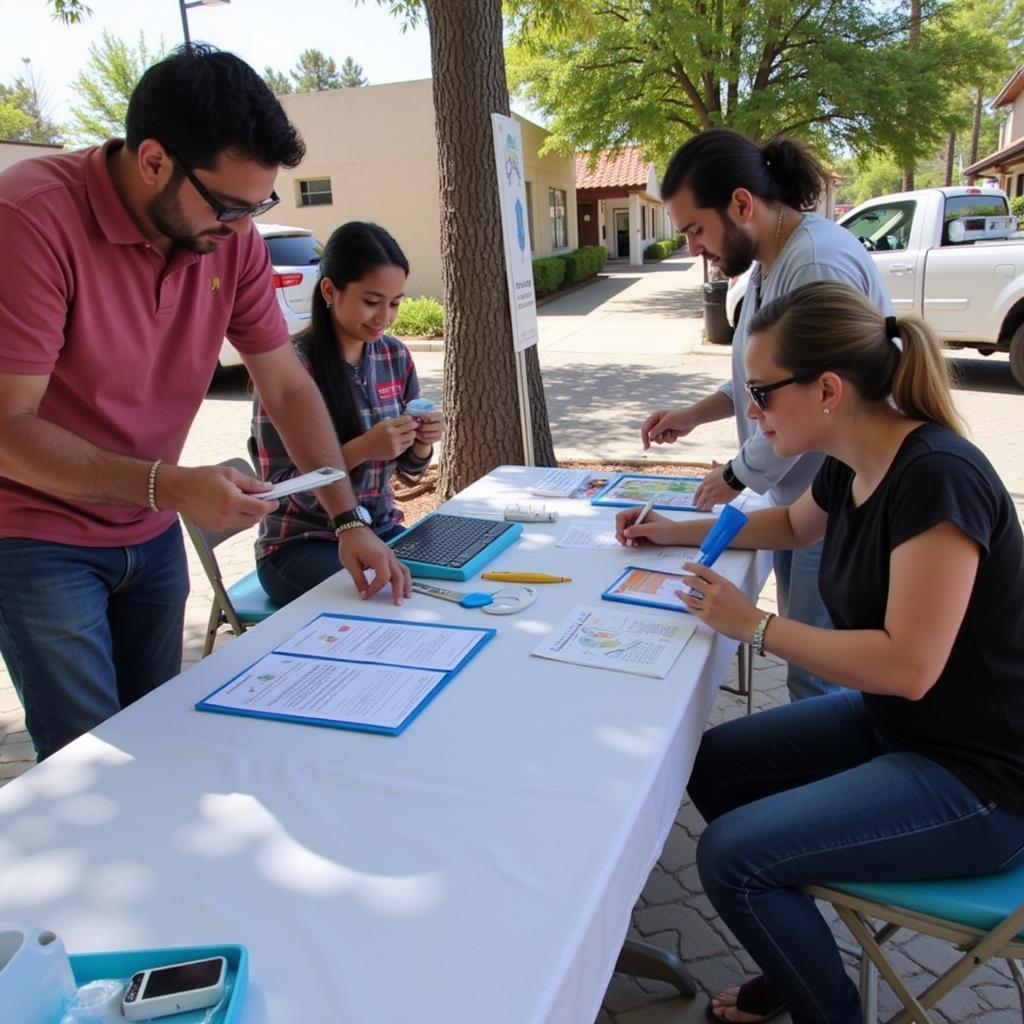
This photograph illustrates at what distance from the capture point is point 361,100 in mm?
16203

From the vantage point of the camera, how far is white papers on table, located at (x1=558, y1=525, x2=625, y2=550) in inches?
90.2

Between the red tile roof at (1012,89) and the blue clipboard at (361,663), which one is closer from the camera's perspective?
the blue clipboard at (361,663)

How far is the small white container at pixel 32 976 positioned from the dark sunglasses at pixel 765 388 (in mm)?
1447

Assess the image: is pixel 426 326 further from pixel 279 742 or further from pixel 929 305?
pixel 279 742

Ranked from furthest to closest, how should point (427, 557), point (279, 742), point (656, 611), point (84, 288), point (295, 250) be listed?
1. point (295, 250)
2. point (427, 557)
3. point (656, 611)
4. point (84, 288)
5. point (279, 742)

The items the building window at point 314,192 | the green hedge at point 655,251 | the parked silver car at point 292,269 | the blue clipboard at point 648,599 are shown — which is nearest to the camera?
the blue clipboard at point 648,599

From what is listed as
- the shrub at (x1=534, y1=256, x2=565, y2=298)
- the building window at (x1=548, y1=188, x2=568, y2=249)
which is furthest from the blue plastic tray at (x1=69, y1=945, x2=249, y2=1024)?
the building window at (x1=548, y1=188, x2=568, y2=249)

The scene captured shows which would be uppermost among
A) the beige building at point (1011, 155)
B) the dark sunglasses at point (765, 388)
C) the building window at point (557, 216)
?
the beige building at point (1011, 155)

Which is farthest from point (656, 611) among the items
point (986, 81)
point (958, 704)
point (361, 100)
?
point (361, 100)

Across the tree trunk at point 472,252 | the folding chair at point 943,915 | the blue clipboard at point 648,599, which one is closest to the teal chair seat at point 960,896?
the folding chair at point 943,915

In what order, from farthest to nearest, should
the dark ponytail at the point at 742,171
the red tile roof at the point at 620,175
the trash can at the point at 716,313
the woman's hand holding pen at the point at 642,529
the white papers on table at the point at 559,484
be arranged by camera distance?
Answer: 1. the red tile roof at the point at 620,175
2. the trash can at the point at 716,313
3. the white papers on table at the point at 559,484
4. the dark ponytail at the point at 742,171
5. the woman's hand holding pen at the point at 642,529

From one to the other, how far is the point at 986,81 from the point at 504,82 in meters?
12.2

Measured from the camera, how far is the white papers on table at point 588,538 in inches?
90.2

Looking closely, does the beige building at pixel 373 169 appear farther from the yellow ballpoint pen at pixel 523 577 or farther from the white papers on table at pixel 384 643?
the white papers on table at pixel 384 643
